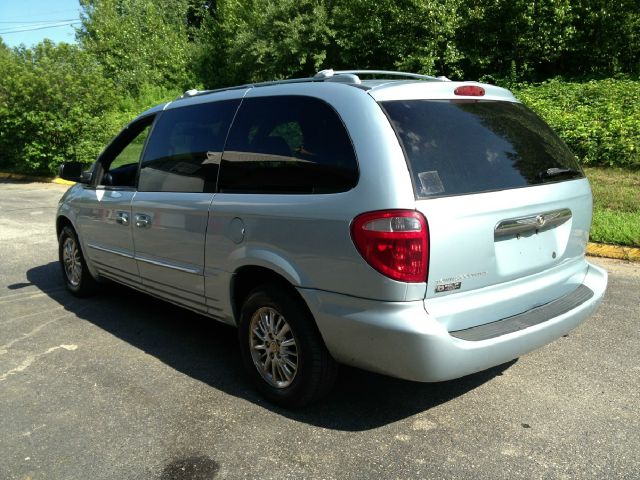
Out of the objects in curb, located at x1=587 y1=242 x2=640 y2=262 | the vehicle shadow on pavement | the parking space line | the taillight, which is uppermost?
the taillight

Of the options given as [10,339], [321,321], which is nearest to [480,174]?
[321,321]

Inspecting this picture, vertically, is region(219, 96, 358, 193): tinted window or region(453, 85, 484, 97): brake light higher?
region(453, 85, 484, 97): brake light

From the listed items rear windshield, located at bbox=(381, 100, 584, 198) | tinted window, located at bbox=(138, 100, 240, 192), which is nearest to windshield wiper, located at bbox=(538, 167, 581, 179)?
rear windshield, located at bbox=(381, 100, 584, 198)

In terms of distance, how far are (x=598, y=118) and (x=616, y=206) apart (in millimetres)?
3900

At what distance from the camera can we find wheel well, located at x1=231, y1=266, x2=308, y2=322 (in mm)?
3328

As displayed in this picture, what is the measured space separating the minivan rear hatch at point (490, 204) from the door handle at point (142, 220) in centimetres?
209

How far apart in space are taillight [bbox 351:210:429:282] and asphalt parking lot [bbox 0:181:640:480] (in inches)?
36.9

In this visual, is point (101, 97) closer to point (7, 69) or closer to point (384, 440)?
point (7, 69)

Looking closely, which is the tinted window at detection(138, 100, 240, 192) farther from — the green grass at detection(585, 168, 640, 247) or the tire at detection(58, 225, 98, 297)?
the green grass at detection(585, 168, 640, 247)

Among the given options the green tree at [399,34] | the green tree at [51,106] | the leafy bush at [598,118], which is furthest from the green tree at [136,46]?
the leafy bush at [598,118]

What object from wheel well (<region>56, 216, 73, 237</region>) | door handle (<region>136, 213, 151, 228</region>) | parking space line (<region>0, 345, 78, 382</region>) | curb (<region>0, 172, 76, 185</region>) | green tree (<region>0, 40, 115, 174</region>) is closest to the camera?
parking space line (<region>0, 345, 78, 382</region>)

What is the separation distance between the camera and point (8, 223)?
10.1m

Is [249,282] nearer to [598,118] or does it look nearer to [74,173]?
[74,173]

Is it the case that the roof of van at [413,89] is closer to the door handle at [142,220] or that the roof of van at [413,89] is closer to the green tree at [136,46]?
the door handle at [142,220]
